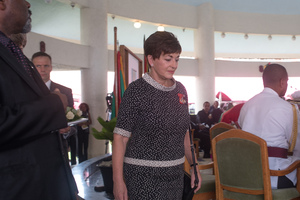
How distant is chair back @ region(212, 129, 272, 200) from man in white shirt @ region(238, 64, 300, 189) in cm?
19

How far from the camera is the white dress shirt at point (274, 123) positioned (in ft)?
8.24

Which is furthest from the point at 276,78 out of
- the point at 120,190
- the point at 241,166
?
the point at 120,190

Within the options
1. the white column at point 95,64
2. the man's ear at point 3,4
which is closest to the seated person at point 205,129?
the white column at point 95,64

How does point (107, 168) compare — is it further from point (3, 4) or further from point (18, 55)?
point (3, 4)

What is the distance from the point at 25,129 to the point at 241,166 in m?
2.01

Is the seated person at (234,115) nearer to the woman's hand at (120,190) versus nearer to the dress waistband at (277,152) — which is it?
the dress waistband at (277,152)

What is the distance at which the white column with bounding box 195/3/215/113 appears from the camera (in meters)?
12.3

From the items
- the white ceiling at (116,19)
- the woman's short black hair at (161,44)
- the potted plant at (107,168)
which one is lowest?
the potted plant at (107,168)

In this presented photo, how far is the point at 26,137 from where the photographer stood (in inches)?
34.0

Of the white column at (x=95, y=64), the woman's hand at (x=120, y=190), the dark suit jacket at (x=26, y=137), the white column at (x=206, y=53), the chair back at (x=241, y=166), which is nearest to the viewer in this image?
the dark suit jacket at (x=26, y=137)

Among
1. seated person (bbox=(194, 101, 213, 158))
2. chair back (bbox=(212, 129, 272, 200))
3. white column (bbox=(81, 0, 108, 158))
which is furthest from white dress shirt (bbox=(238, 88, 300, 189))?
white column (bbox=(81, 0, 108, 158))

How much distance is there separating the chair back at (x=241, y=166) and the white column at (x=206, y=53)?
980 centimetres

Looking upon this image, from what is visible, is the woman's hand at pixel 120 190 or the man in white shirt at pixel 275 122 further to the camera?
the man in white shirt at pixel 275 122

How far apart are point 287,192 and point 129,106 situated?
1638mm
